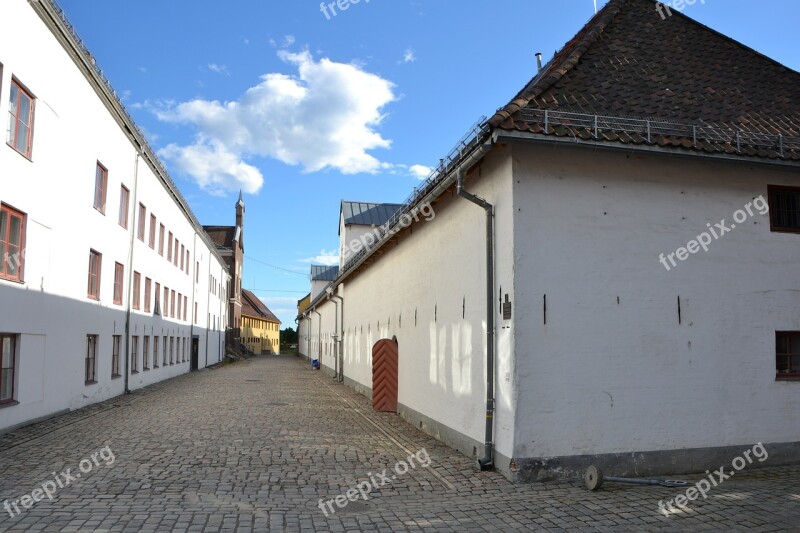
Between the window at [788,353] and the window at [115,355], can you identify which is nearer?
the window at [788,353]

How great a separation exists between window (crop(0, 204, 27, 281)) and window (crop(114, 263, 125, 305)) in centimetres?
792

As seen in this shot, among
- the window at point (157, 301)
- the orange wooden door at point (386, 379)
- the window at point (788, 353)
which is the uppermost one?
the window at point (157, 301)

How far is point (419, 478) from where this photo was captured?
8.91 metres

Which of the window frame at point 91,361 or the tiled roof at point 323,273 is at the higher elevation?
the tiled roof at point 323,273

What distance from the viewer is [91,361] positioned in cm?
1808

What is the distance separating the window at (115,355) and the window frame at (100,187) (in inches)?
164

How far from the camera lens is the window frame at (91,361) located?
690 inches

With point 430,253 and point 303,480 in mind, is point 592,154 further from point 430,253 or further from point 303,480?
point 303,480

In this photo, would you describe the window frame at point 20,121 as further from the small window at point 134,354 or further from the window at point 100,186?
the small window at point 134,354

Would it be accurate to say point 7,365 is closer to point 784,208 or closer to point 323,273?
point 784,208

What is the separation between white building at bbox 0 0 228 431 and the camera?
12664mm

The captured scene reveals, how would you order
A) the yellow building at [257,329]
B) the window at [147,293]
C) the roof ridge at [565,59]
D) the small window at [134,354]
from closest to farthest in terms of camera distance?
the roof ridge at [565,59], the small window at [134,354], the window at [147,293], the yellow building at [257,329]

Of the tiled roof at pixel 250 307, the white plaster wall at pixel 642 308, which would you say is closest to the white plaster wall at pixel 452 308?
the white plaster wall at pixel 642 308

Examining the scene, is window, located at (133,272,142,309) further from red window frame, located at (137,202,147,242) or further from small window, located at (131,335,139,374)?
red window frame, located at (137,202,147,242)
